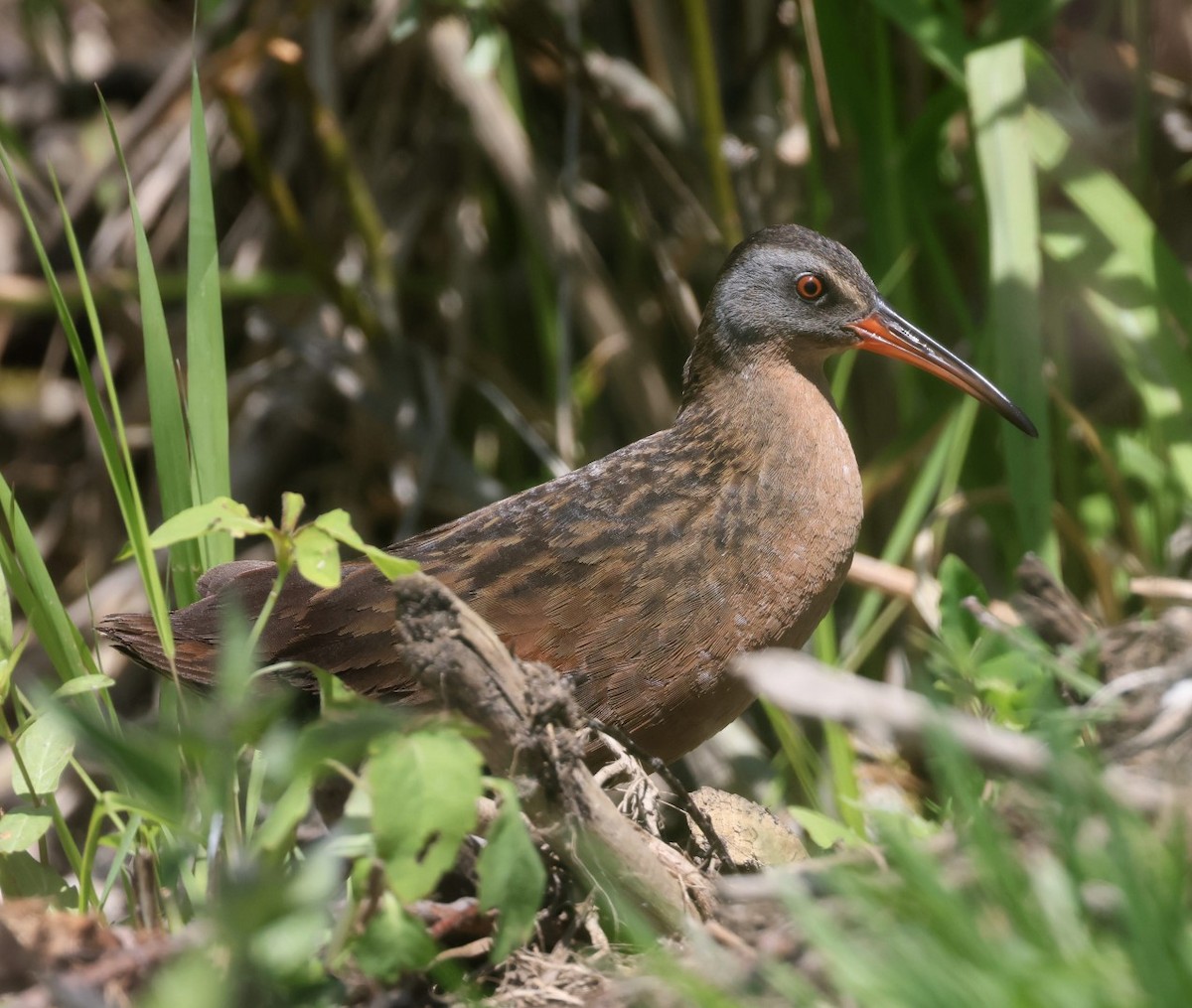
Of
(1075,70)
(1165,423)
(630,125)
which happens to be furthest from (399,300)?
(1165,423)

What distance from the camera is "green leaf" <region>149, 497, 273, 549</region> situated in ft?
5.58

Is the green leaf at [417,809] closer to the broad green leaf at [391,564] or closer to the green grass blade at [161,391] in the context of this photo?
the broad green leaf at [391,564]

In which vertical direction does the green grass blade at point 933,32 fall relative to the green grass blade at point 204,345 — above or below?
above

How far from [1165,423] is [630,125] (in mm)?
1567

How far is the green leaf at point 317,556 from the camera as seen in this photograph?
1.65 metres

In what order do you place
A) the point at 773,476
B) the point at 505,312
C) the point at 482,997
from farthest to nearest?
the point at 505,312 → the point at 773,476 → the point at 482,997

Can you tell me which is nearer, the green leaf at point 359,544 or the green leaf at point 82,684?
the green leaf at point 359,544

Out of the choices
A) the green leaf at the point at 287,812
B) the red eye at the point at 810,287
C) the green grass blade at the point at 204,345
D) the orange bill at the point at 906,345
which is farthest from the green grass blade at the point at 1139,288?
the green leaf at the point at 287,812

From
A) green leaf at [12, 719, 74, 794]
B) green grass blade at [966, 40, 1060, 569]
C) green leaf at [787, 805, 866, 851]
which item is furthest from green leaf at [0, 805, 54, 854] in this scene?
green grass blade at [966, 40, 1060, 569]

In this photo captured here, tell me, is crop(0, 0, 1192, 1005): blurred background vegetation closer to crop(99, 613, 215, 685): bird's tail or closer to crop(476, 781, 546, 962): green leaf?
crop(99, 613, 215, 685): bird's tail

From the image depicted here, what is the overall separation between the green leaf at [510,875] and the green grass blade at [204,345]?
1130 mm

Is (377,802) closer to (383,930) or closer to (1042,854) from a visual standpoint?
(383,930)

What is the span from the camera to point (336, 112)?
4262 millimetres

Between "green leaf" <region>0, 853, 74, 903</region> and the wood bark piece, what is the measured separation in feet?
2.45
